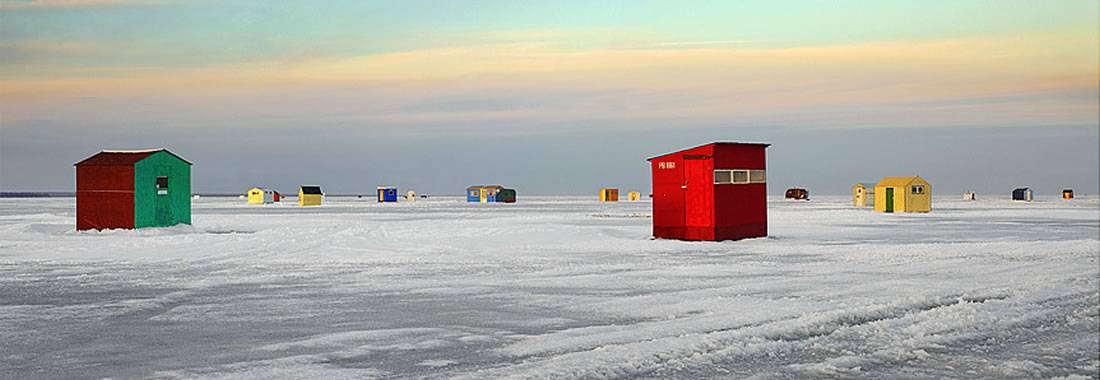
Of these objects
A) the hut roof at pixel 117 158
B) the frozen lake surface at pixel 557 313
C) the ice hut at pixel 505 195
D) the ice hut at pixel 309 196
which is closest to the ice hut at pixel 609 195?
the ice hut at pixel 505 195

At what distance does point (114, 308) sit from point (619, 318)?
7.47 meters

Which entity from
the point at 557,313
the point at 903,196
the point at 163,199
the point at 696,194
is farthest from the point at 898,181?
the point at 557,313

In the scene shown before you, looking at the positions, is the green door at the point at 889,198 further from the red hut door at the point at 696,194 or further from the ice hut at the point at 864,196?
the red hut door at the point at 696,194

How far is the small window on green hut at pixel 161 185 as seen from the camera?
36.7 meters

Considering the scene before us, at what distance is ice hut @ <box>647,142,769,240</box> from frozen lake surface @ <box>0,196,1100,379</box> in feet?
13.2

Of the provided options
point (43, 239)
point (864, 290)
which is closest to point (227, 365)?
point (864, 290)

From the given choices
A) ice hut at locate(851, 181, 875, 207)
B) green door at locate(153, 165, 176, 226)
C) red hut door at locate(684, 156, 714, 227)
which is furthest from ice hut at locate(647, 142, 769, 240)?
ice hut at locate(851, 181, 875, 207)

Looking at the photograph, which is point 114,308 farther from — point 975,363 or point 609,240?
point 609,240

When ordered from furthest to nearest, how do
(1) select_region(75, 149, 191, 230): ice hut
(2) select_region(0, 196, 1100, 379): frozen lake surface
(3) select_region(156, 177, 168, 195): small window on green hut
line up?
(3) select_region(156, 177, 168, 195): small window on green hut
(1) select_region(75, 149, 191, 230): ice hut
(2) select_region(0, 196, 1100, 379): frozen lake surface

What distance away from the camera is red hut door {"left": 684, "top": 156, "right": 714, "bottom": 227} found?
2975 cm

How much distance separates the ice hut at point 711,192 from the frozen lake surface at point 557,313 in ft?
13.2

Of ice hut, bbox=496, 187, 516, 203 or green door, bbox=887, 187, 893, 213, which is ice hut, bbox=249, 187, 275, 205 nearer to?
ice hut, bbox=496, 187, 516, 203

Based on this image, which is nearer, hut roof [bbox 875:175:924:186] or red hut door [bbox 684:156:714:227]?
red hut door [bbox 684:156:714:227]

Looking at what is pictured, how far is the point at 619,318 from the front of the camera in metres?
12.1
